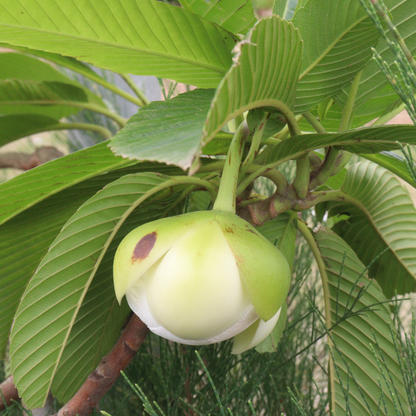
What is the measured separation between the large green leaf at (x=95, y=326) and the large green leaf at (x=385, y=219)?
213mm

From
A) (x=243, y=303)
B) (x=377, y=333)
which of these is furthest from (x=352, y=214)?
(x=243, y=303)

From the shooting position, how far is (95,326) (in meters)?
0.39

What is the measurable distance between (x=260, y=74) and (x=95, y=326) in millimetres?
274

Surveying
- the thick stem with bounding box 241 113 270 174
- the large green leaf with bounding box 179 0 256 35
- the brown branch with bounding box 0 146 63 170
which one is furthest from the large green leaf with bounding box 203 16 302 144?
the brown branch with bounding box 0 146 63 170

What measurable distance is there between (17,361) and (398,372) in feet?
1.12

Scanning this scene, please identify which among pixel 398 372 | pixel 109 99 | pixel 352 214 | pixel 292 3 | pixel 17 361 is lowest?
pixel 398 372

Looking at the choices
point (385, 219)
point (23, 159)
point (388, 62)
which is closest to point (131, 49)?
point (388, 62)

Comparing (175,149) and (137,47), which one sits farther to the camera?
(137,47)

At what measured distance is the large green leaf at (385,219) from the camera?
1.48ft

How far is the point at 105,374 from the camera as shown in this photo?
0.36 metres

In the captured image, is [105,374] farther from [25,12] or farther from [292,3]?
[292,3]

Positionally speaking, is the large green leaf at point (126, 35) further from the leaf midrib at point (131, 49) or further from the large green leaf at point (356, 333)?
the large green leaf at point (356, 333)

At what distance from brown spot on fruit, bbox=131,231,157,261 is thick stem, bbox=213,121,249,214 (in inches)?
2.0

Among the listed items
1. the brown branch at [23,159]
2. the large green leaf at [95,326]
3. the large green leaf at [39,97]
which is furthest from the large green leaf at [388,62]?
the brown branch at [23,159]
